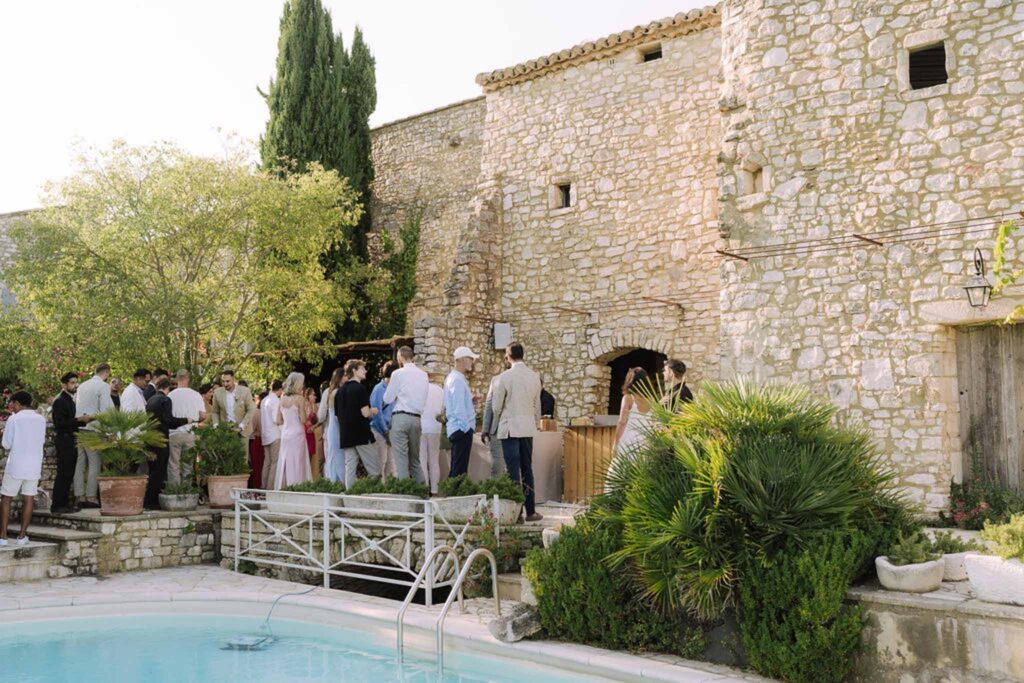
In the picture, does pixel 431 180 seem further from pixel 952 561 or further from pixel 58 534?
pixel 952 561

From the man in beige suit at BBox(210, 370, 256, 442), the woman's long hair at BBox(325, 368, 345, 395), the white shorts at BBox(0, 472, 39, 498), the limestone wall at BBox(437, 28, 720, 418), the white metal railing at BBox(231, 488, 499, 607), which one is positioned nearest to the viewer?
the white metal railing at BBox(231, 488, 499, 607)

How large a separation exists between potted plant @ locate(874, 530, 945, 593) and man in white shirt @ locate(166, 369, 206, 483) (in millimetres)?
7468

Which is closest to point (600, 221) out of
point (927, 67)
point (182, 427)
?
point (927, 67)

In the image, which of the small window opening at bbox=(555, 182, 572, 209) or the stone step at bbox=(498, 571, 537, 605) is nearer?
the stone step at bbox=(498, 571, 537, 605)

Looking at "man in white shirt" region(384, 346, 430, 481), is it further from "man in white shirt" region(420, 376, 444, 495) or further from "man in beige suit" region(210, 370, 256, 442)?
"man in beige suit" region(210, 370, 256, 442)

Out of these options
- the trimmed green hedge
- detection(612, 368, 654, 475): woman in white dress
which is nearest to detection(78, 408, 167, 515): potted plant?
detection(612, 368, 654, 475): woman in white dress

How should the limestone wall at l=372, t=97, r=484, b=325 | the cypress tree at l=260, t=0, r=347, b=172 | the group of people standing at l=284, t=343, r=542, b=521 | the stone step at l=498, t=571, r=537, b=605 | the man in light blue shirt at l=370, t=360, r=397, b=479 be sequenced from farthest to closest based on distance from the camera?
the cypress tree at l=260, t=0, r=347, b=172, the limestone wall at l=372, t=97, r=484, b=325, the man in light blue shirt at l=370, t=360, r=397, b=479, the group of people standing at l=284, t=343, r=542, b=521, the stone step at l=498, t=571, r=537, b=605

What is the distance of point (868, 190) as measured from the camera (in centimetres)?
976

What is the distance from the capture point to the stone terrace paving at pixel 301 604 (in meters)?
5.54

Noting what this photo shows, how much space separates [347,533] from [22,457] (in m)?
3.15

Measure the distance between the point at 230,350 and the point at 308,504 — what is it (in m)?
7.65

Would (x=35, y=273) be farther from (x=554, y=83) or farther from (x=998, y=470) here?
(x=998, y=470)

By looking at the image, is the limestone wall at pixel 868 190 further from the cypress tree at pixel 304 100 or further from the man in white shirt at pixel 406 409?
the cypress tree at pixel 304 100

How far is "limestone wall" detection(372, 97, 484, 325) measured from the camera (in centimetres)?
1738
